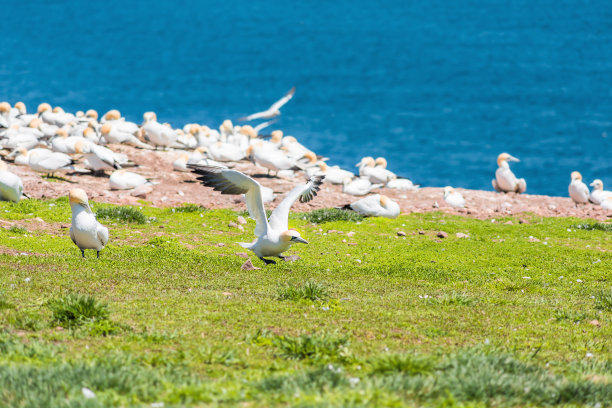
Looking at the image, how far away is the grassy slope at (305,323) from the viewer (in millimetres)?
5625

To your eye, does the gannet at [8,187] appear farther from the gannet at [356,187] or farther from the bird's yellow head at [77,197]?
the gannet at [356,187]

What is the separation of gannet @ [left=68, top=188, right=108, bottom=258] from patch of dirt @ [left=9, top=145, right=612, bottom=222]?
21.7ft

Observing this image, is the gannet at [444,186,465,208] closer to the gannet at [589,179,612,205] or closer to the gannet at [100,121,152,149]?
the gannet at [589,179,612,205]

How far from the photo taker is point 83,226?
35.8 ft

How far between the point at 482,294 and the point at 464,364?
14.2ft

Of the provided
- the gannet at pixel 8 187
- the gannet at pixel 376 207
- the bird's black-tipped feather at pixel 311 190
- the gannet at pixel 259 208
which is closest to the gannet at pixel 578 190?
the gannet at pixel 376 207

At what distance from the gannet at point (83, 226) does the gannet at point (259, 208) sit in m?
1.60

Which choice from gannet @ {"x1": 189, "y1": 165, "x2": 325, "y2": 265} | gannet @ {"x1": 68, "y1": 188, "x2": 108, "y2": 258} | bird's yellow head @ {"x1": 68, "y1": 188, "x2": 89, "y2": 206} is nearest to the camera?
bird's yellow head @ {"x1": 68, "y1": 188, "x2": 89, "y2": 206}

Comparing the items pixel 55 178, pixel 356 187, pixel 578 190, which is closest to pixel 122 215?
pixel 55 178

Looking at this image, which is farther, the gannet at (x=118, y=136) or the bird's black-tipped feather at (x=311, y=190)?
the gannet at (x=118, y=136)

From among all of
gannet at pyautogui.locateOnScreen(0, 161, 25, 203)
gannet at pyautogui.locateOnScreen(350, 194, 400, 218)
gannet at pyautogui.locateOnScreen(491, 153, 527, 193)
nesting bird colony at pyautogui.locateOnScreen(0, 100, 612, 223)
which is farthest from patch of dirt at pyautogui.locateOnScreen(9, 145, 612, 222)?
gannet at pyautogui.locateOnScreen(350, 194, 400, 218)

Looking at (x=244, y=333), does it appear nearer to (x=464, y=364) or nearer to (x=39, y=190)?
(x=464, y=364)

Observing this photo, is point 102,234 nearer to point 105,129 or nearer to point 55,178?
point 55,178

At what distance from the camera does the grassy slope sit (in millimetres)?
5625
